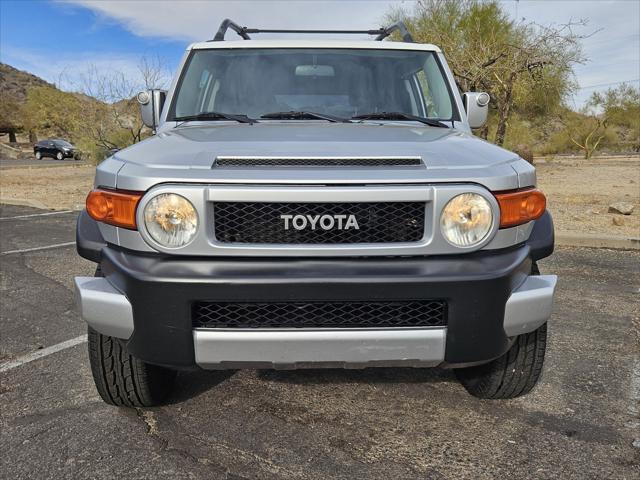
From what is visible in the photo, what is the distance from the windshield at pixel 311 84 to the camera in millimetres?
3404

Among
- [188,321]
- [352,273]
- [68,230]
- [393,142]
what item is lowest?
[68,230]

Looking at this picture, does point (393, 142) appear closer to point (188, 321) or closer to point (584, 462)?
point (188, 321)

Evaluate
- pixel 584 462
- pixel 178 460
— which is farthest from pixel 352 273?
pixel 584 462

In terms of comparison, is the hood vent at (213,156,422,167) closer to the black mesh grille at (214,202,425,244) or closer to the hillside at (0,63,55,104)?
the black mesh grille at (214,202,425,244)

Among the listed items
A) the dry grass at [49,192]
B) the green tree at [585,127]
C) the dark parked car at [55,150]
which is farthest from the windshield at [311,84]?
the green tree at [585,127]

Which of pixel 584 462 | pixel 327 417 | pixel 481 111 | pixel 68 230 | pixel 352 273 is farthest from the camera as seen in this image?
pixel 68 230

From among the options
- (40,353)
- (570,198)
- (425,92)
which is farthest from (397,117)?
(570,198)

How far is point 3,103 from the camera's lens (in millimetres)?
58969

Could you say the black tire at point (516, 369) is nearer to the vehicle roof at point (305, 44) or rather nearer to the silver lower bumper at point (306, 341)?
the silver lower bumper at point (306, 341)

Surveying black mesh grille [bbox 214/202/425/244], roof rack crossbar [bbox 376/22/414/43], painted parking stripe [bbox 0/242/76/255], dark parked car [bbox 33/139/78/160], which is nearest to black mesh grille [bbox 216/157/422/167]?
black mesh grille [bbox 214/202/425/244]

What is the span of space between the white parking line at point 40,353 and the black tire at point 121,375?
3.38 ft

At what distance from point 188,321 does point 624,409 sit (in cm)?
220

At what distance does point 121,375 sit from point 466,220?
5.62ft

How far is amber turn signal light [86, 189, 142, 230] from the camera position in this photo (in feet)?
7.07
